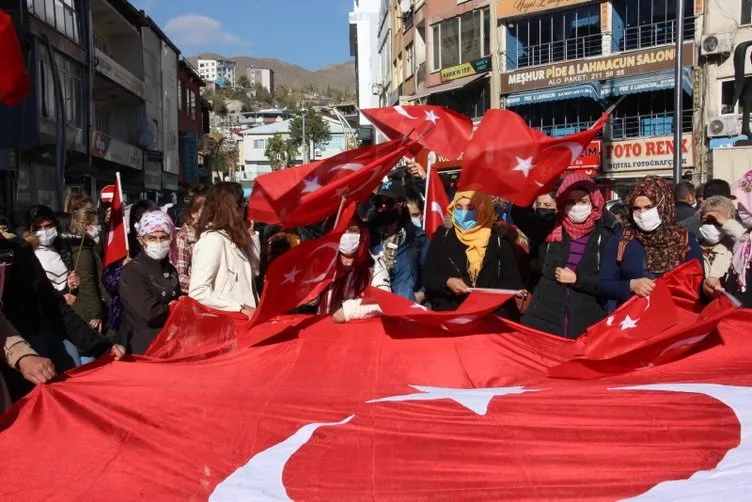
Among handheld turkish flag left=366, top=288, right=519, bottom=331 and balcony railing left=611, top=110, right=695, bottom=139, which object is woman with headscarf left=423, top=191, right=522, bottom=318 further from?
balcony railing left=611, top=110, right=695, bottom=139

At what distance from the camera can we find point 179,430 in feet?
11.9

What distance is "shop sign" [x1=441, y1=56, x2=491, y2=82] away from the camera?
3356 cm

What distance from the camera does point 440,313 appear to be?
4621 mm

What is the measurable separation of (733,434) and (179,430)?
2.39 metres

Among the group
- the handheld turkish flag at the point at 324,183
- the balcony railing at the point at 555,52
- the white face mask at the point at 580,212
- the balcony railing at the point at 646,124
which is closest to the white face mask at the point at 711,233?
the white face mask at the point at 580,212

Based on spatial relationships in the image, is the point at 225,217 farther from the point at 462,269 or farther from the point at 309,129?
the point at 309,129

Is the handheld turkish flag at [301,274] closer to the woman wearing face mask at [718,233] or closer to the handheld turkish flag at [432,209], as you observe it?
the handheld turkish flag at [432,209]

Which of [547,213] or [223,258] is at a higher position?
[547,213]

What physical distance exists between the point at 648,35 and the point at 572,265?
86.5ft

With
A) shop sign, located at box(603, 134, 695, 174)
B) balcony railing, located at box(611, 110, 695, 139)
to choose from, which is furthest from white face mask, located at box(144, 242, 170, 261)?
balcony railing, located at box(611, 110, 695, 139)

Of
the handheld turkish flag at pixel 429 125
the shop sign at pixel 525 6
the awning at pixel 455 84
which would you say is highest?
the shop sign at pixel 525 6

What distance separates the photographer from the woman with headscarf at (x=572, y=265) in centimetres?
510

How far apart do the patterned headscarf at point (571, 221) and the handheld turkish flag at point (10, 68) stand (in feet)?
10.9

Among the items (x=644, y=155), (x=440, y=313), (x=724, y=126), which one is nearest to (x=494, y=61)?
(x=644, y=155)
